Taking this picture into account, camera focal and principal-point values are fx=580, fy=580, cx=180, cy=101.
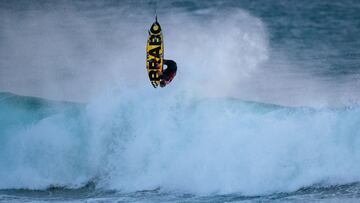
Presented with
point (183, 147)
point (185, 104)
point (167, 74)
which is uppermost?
point (185, 104)

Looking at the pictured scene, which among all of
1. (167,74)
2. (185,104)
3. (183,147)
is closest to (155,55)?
(167,74)

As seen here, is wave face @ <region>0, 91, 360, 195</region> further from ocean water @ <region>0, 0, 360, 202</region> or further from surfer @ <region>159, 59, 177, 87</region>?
surfer @ <region>159, 59, 177, 87</region>

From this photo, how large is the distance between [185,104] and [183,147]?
5.10 feet

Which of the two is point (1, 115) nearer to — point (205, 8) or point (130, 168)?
point (130, 168)

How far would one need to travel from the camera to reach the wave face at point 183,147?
46.2 ft

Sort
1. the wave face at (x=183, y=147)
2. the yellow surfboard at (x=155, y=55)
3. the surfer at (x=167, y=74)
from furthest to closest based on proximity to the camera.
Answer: the wave face at (x=183, y=147), the surfer at (x=167, y=74), the yellow surfboard at (x=155, y=55)

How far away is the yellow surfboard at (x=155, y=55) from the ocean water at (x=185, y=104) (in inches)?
120

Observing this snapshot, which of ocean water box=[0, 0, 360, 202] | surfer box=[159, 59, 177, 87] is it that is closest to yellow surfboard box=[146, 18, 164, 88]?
surfer box=[159, 59, 177, 87]

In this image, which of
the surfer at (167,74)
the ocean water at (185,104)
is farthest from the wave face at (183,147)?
the surfer at (167,74)

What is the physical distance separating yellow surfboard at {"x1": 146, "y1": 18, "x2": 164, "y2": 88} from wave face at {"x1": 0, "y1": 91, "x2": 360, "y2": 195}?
10.8 feet

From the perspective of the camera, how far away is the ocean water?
1420 cm

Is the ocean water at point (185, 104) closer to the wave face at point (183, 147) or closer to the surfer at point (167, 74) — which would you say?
the wave face at point (183, 147)

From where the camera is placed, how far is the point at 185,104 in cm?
1652

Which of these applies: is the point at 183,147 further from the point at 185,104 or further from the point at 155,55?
the point at 155,55
